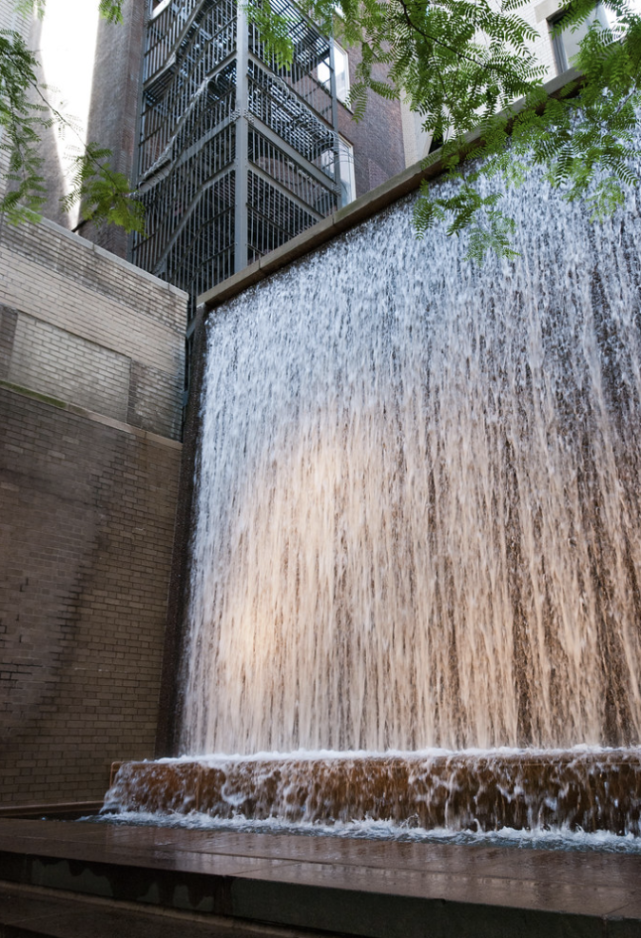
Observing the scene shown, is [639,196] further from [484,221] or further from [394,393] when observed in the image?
[394,393]

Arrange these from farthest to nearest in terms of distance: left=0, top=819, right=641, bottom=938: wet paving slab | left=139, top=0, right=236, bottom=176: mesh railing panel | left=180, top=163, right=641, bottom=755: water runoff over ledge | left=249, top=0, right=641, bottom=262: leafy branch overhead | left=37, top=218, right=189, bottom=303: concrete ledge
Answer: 1. left=139, top=0, right=236, bottom=176: mesh railing panel
2. left=37, top=218, right=189, bottom=303: concrete ledge
3. left=180, top=163, right=641, bottom=755: water runoff over ledge
4. left=249, top=0, right=641, bottom=262: leafy branch overhead
5. left=0, top=819, right=641, bottom=938: wet paving slab

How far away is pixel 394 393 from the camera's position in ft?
23.7

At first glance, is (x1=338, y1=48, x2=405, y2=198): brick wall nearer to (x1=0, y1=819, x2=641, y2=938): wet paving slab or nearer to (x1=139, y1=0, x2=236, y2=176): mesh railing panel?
(x1=139, y1=0, x2=236, y2=176): mesh railing panel

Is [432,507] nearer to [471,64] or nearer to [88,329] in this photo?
[471,64]

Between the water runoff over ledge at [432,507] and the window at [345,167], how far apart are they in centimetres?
644

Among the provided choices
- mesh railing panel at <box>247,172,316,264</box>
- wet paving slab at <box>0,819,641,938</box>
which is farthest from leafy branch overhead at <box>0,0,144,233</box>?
mesh railing panel at <box>247,172,316,264</box>

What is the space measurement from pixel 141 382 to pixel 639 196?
5862 mm

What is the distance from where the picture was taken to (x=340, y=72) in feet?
54.2

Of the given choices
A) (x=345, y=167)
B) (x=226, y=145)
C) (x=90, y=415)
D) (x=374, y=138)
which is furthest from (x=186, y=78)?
(x=90, y=415)

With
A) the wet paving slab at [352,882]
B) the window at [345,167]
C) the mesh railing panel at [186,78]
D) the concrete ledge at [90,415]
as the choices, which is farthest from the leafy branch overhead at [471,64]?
the window at [345,167]

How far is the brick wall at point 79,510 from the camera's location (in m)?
7.05

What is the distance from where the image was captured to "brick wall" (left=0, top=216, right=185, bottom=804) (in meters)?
7.05

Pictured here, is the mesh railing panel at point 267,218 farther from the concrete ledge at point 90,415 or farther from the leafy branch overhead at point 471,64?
the leafy branch overhead at point 471,64

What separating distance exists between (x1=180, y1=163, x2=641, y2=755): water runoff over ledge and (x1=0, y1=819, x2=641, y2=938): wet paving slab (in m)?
2.46
